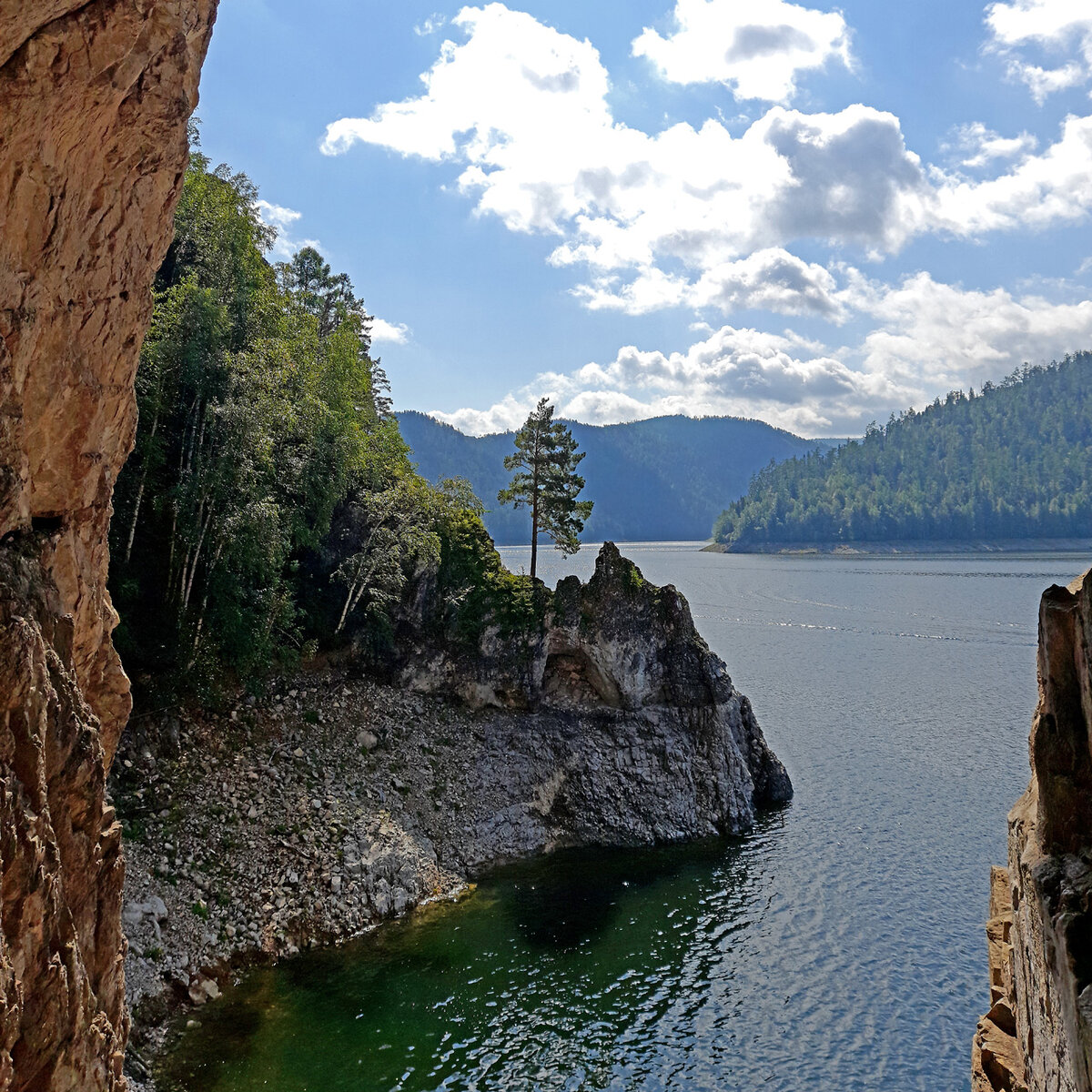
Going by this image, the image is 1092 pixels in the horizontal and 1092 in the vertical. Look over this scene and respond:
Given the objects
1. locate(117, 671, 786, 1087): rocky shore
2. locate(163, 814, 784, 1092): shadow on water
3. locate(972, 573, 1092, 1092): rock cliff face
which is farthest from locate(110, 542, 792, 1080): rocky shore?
locate(972, 573, 1092, 1092): rock cliff face

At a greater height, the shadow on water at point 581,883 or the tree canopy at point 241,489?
the tree canopy at point 241,489

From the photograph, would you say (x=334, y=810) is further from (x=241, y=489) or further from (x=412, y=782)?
(x=241, y=489)

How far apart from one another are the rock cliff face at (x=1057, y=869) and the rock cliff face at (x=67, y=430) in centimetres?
1264

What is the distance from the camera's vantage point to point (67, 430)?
13.6 meters

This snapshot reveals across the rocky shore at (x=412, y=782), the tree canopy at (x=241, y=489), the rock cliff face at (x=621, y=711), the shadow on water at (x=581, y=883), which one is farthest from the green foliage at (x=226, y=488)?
the shadow on water at (x=581, y=883)

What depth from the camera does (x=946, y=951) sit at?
93.7 feet

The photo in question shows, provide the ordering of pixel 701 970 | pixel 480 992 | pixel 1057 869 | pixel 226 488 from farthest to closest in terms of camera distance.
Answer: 1. pixel 226 488
2. pixel 701 970
3. pixel 480 992
4. pixel 1057 869

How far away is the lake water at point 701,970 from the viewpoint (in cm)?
2250

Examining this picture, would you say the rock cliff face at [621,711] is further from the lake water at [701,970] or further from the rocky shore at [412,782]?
the lake water at [701,970]

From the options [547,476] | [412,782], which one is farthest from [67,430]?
[547,476]

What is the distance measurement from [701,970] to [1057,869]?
1942 centimetres

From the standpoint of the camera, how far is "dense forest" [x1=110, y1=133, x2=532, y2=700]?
31.0 m

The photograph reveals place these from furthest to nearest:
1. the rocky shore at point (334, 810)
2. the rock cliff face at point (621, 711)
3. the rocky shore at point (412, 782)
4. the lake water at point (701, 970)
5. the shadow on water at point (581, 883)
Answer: the rock cliff face at point (621, 711) < the shadow on water at point (581, 883) < the rocky shore at point (412, 782) < the rocky shore at point (334, 810) < the lake water at point (701, 970)

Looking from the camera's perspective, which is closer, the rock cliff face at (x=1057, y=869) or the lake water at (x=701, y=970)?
the rock cliff face at (x=1057, y=869)
